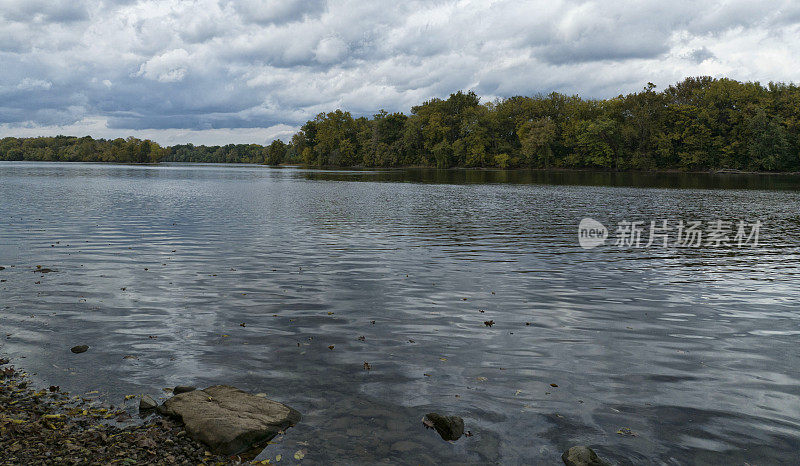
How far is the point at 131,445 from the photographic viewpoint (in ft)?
23.0

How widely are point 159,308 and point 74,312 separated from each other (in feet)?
6.91

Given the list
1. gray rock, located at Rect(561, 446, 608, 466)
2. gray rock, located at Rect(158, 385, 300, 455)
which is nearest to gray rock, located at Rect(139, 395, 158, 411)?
gray rock, located at Rect(158, 385, 300, 455)

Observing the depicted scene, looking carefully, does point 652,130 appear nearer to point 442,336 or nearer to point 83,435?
point 442,336

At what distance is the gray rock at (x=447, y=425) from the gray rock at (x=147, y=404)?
4.42 meters

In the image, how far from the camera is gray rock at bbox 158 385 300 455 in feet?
23.8

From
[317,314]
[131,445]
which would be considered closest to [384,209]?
[317,314]

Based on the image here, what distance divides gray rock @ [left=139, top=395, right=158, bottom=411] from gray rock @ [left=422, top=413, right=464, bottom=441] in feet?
14.5

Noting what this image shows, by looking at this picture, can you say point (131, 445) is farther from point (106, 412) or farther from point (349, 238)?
point (349, 238)

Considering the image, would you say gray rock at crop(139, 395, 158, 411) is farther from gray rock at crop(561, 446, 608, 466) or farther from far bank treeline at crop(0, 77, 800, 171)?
far bank treeline at crop(0, 77, 800, 171)

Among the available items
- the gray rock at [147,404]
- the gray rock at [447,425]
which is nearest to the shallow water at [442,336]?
the gray rock at [447,425]

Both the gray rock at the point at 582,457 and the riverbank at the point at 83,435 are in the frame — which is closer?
the riverbank at the point at 83,435

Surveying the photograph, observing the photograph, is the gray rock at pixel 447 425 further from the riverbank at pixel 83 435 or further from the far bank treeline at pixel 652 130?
the far bank treeline at pixel 652 130

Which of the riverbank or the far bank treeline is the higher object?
the far bank treeline

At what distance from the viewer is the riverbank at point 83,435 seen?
262 inches
